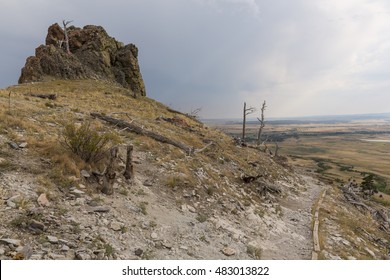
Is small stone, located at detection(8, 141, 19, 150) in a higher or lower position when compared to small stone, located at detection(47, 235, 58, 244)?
higher

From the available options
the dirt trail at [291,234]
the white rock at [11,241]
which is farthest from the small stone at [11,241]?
the dirt trail at [291,234]

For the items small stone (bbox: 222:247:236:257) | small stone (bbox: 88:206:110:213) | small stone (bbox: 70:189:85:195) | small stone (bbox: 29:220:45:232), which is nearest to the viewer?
small stone (bbox: 29:220:45:232)

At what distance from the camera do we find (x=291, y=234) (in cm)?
1275

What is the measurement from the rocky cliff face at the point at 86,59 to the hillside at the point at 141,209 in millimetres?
34982

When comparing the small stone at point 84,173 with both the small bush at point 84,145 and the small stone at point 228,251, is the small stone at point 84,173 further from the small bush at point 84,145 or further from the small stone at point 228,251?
the small stone at point 228,251

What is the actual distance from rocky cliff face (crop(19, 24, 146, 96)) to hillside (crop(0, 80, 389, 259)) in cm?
3498

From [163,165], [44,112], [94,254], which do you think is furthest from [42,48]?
[94,254]

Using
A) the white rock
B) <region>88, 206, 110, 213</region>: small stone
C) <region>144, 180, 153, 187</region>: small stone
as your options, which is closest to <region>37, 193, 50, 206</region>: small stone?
<region>88, 206, 110, 213</region>: small stone

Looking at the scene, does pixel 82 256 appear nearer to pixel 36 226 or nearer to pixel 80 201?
pixel 36 226

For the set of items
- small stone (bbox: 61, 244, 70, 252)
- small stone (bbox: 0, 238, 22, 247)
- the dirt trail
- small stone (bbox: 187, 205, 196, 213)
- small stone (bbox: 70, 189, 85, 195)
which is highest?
small stone (bbox: 70, 189, 85, 195)

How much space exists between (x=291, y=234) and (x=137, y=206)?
25.2 ft

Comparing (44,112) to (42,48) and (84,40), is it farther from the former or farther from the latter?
(84,40)

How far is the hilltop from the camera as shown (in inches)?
284

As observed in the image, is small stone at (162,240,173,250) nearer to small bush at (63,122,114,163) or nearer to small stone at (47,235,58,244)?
small stone at (47,235,58,244)
